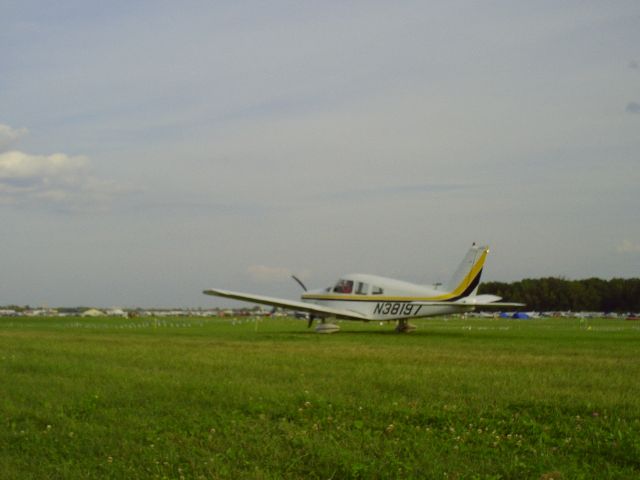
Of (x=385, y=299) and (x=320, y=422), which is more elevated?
(x=385, y=299)

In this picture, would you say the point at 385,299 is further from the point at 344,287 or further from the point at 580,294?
the point at 580,294

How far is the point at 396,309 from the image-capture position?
3419 centimetres

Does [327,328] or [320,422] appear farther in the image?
[327,328]

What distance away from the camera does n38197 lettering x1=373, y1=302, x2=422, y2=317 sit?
33.7 metres

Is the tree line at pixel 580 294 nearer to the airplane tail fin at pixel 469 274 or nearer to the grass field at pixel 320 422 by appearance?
the airplane tail fin at pixel 469 274

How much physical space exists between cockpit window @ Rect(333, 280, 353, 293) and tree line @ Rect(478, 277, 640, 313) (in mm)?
130933

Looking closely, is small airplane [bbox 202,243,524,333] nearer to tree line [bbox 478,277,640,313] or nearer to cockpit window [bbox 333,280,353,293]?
cockpit window [bbox 333,280,353,293]

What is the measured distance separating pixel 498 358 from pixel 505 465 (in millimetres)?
10014

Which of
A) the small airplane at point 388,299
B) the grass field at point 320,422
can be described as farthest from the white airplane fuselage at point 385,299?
the grass field at point 320,422

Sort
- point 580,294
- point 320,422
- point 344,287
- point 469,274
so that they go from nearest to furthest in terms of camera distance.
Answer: point 320,422, point 469,274, point 344,287, point 580,294

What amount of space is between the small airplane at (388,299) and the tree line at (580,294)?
128 meters

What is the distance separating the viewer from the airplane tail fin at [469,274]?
32688 mm

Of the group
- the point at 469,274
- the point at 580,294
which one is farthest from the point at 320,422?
the point at 580,294

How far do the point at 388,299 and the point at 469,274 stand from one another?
4.02 metres
